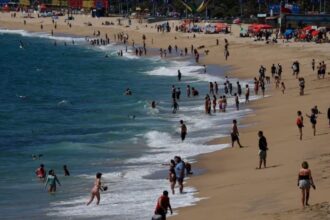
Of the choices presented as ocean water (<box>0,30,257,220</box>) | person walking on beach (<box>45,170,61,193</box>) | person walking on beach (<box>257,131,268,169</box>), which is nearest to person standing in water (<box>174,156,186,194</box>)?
ocean water (<box>0,30,257,220</box>)

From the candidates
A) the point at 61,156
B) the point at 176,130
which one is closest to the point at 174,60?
the point at 176,130

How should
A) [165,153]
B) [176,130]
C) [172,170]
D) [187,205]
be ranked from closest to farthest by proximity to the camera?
[187,205], [172,170], [165,153], [176,130]

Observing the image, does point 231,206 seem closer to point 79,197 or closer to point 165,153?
point 79,197

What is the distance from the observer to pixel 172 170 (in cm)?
2503

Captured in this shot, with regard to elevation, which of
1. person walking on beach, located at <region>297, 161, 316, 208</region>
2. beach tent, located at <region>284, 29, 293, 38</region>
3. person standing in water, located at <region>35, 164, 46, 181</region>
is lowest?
person standing in water, located at <region>35, 164, 46, 181</region>

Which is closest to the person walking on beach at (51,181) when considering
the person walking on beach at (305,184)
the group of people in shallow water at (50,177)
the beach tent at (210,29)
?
the group of people in shallow water at (50,177)

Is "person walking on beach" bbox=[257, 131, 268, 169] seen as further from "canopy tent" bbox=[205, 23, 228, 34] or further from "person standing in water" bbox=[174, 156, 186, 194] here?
"canopy tent" bbox=[205, 23, 228, 34]

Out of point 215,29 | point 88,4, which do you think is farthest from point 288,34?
point 88,4

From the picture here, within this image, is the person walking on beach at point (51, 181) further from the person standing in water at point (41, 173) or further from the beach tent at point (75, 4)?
the beach tent at point (75, 4)

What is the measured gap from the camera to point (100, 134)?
127 feet

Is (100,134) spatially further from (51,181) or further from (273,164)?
(273,164)

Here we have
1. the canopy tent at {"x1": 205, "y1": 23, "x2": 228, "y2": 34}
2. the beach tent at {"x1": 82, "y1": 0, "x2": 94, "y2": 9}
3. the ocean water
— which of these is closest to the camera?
the ocean water

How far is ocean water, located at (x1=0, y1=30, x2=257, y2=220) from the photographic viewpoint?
24734 millimetres

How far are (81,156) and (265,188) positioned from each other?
38.2 ft
